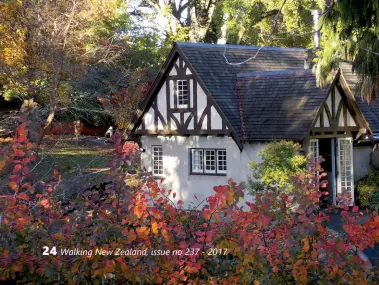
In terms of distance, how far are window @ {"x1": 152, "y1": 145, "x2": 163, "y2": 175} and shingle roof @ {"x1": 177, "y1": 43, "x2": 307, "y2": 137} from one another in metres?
3.26

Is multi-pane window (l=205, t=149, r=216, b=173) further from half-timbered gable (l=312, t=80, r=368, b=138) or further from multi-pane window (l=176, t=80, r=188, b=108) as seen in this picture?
half-timbered gable (l=312, t=80, r=368, b=138)

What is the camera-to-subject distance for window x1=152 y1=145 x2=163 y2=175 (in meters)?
24.5

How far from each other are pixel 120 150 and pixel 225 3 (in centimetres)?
3283

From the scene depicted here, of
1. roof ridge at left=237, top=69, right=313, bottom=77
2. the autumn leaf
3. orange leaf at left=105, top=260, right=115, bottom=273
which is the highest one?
roof ridge at left=237, top=69, right=313, bottom=77

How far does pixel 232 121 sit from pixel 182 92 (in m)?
2.31

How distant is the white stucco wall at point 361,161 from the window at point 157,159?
6.96 m

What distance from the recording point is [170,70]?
77.3 ft

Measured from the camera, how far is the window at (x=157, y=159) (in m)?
24.5

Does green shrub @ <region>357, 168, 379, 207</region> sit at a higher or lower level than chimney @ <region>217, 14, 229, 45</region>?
lower

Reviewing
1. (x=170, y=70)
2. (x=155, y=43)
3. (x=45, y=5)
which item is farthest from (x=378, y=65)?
(x=155, y=43)

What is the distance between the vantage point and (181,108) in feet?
76.5

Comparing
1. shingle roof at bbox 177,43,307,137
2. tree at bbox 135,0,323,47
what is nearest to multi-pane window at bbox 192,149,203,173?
shingle roof at bbox 177,43,307,137

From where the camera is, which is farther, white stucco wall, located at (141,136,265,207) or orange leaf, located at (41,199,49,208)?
white stucco wall, located at (141,136,265,207)

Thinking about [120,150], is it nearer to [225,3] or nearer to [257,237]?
[257,237]
